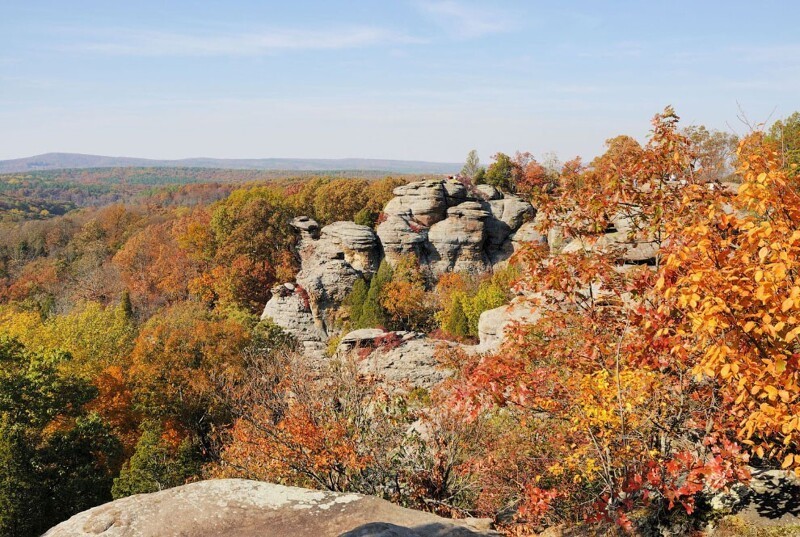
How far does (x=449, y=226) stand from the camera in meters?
42.2

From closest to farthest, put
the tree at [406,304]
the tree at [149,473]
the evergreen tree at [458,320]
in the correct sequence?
the tree at [149,473]
the evergreen tree at [458,320]
the tree at [406,304]

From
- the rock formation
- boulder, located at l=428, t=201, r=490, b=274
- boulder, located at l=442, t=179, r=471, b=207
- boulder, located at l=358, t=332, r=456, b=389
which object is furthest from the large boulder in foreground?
boulder, located at l=442, t=179, r=471, b=207

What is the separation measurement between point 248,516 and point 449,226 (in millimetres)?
36262

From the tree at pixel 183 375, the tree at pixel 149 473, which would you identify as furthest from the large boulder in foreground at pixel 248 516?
the tree at pixel 183 375

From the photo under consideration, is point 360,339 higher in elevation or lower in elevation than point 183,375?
higher

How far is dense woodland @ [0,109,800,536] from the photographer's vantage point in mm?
4449

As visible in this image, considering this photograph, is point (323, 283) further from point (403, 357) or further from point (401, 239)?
point (403, 357)

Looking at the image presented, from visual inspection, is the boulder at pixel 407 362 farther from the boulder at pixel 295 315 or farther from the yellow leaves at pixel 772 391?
the yellow leaves at pixel 772 391

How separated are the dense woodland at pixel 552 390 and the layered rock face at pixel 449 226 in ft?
29.8

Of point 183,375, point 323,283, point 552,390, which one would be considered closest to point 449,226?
point 323,283

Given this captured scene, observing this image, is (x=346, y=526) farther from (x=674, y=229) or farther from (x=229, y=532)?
(x=674, y=229)

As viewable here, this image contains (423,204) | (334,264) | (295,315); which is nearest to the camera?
(295,315)

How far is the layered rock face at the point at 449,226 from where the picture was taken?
137 feet

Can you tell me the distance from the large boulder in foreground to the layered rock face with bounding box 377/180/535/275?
34.0m
